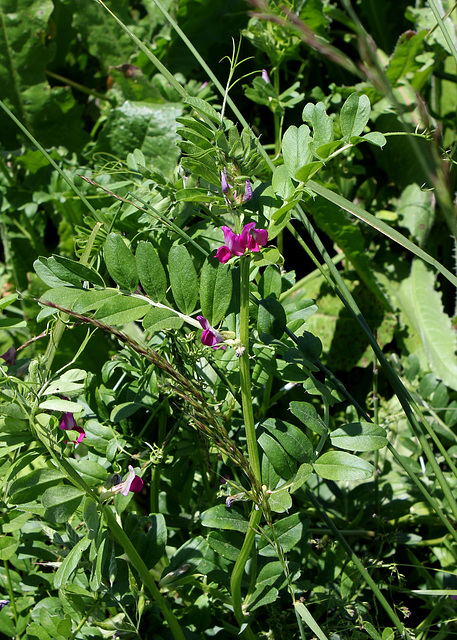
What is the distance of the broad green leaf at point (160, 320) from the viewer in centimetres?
83

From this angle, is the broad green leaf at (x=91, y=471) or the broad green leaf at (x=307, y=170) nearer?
the broad green leaf at (x=307, y=170)

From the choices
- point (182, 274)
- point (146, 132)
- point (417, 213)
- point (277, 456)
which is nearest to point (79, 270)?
point (182, 274)

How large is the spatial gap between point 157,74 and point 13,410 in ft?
5.09

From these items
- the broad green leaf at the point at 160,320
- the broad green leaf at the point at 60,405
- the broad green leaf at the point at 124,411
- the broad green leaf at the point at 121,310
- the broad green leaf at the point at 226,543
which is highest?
the broad green leaf at the point at 121,310

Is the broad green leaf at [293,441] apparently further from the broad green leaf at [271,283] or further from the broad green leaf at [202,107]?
the broad green leaf at [202,107]

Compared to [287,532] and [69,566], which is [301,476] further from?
[69,566]

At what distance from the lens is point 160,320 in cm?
85

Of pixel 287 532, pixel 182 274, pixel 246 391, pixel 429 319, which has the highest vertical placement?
pixel 182 274

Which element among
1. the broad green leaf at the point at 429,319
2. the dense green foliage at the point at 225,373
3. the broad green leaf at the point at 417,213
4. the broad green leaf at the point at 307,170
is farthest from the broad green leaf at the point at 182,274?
the broad green leaf at the point at 417,213

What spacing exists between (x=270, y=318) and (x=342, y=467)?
0.25 meters

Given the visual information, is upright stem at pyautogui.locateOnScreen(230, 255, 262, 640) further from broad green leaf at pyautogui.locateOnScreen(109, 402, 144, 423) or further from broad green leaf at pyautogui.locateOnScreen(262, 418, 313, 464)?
broad green leaf at pyautogui.locateOnScreen(109, 402, 144, 423)

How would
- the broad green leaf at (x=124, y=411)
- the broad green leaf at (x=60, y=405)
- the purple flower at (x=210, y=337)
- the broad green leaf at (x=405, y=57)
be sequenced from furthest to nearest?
the broad green leaf at (x=405, y=57), the broad green leaf at (x=124, y=411), the purple flower at (x=210, y=337), the broad green leaf at (x=60, y=405)

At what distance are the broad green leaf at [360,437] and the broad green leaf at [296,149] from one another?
39 centimetres

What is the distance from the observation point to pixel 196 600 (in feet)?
3.55
